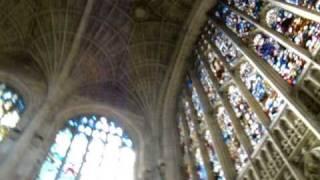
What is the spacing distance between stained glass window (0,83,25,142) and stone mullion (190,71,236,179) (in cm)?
548

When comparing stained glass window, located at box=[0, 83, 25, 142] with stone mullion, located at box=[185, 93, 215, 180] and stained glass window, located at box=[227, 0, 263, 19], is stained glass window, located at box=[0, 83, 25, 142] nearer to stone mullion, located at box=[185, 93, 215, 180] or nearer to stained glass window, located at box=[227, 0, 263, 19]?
stone mullion, located at box=[185, 93, 215, 180]

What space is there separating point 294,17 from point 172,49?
6.91 meters

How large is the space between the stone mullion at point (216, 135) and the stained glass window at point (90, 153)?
3.33m

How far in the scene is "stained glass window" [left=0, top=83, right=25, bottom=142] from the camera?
14.9 m

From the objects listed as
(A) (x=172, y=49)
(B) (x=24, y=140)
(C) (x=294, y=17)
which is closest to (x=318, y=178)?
(C) (x=294, y=17)

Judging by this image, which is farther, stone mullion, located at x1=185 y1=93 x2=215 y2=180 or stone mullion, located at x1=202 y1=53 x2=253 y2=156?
stone mullion, located at x1=185 y1=93 x2=215 y2=180

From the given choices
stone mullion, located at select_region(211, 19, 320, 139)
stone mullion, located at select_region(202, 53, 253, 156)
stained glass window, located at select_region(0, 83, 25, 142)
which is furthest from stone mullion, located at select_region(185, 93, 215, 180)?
stained glass window, located at select_region(0, 83, 25, 142)

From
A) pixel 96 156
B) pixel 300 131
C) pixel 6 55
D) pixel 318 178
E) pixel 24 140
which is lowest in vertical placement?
pixel 318 178

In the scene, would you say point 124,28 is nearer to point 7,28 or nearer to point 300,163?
point 7,28

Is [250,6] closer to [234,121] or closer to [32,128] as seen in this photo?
[234,121]

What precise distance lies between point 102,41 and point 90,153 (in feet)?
13.0

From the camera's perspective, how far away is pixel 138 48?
17781 mm

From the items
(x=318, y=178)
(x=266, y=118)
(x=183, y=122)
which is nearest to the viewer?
(x=318, y=178)

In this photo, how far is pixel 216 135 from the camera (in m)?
12.9
